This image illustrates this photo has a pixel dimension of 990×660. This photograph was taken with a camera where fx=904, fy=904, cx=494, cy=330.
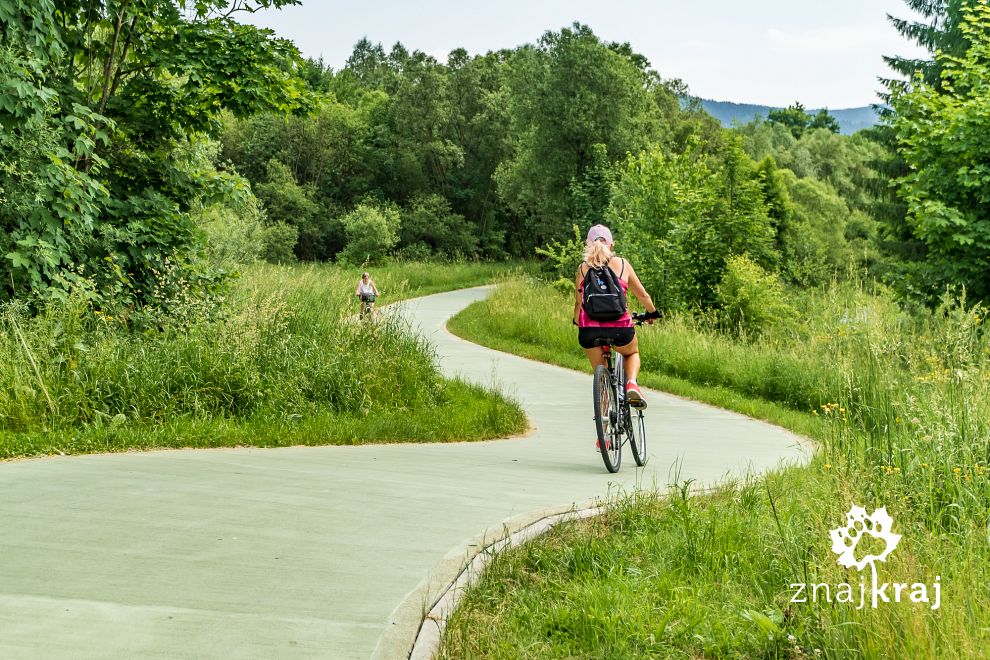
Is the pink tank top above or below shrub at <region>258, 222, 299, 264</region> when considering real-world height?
above

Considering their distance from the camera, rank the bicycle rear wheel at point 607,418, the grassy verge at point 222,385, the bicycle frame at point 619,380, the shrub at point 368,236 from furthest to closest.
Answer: the shrub at point 368,236 < the grassy verge at point 222,385 < the bicycle frame at point 619,380 < the bicycle rear wheel at point 607,418

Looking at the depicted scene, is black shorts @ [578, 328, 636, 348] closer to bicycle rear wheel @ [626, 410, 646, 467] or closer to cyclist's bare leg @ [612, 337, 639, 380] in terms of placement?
cyclist's bare leg @ [612, 337, 639, 380]

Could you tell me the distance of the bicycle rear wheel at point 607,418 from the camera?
7.61 m

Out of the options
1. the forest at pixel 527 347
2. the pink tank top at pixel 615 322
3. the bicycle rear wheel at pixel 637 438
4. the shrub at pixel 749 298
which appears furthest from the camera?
the shrub at pixel 749 298

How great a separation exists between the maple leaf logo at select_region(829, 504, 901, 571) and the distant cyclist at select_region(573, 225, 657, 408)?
11.8 ft

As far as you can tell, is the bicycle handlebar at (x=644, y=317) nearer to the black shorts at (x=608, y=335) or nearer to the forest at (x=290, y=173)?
the black shorts at (x=608, y=335)

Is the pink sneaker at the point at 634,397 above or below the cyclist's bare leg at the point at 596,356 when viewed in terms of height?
below

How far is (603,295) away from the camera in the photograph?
7887 mm

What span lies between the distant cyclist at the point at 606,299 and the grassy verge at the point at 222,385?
2556 mm

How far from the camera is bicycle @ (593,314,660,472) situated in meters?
7.68

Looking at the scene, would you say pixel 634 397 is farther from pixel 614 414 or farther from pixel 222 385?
pixel 222 385

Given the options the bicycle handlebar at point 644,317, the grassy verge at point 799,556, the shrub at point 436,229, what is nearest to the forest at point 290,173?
the shrub at point 436,229

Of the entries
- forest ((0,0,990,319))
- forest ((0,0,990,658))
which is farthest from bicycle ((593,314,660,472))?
forest ((0,0,990,319))

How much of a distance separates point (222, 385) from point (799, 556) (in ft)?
22.7
